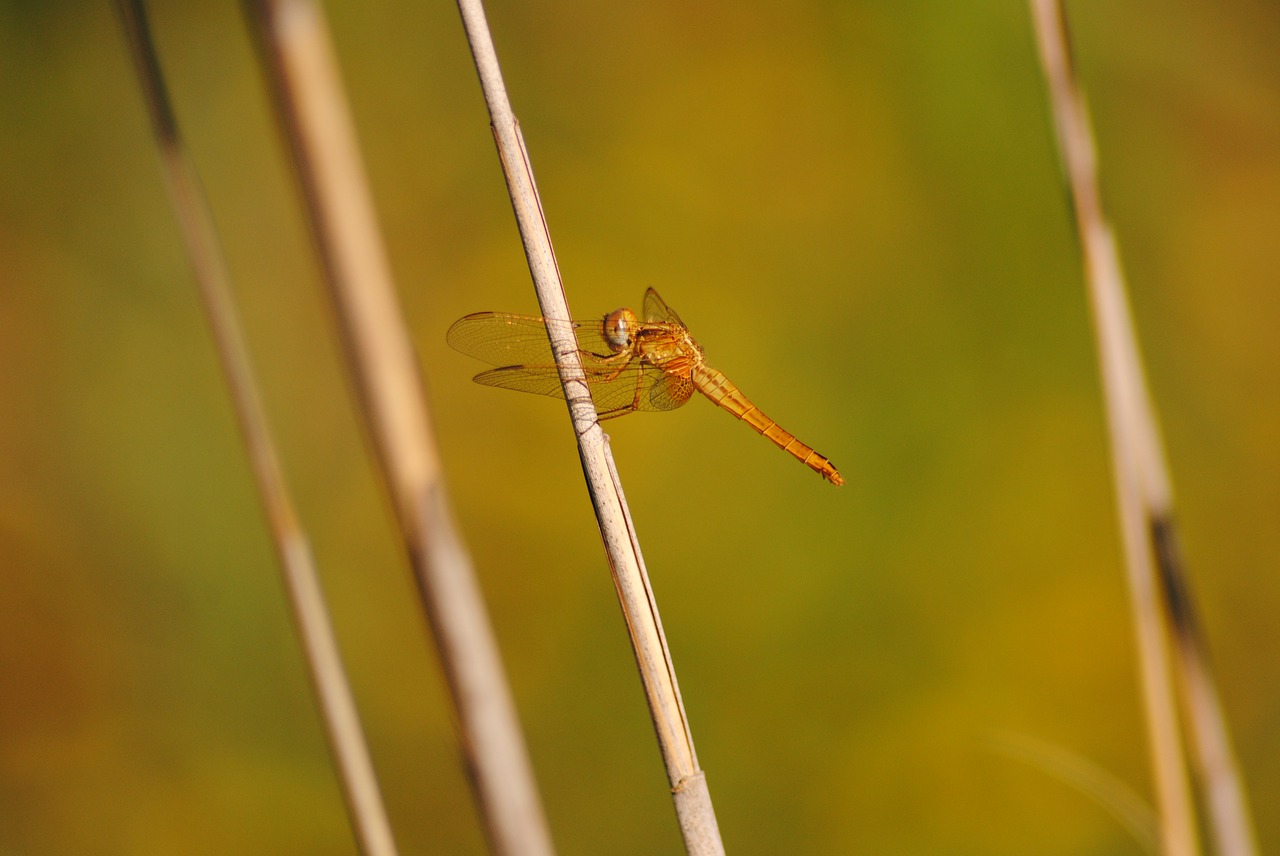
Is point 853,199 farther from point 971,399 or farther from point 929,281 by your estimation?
point 971,399

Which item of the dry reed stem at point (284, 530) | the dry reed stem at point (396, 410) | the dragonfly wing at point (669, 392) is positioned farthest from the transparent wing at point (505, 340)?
the dry reed stem at point (396, 410)

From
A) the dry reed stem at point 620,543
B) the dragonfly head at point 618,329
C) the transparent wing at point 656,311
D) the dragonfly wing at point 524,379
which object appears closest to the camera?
the dry reed stem at point 620,543

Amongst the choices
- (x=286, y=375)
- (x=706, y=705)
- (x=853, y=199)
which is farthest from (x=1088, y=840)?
(x=286, y=375)

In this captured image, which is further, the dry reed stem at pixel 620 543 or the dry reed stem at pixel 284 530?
the dry reed stem at pixel 284 530

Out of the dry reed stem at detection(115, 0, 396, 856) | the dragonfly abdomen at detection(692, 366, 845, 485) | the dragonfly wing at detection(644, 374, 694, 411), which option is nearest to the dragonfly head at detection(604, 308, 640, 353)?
the dragonfly wing at detection(644, 374, 694, 411)

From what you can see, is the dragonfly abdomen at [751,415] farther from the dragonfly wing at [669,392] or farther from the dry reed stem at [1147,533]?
the dry reed stem at [1147,533]

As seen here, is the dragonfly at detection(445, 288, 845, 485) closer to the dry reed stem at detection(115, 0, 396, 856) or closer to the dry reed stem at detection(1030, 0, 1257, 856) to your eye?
the dry reed stem at detection(115, 0, 396, 856)
